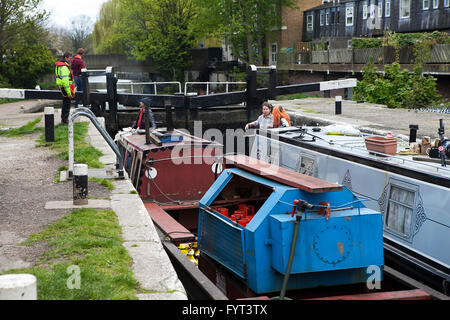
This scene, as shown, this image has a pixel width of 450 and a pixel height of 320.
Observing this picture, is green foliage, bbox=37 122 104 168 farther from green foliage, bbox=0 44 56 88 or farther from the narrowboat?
green foliage, bbox=0 44 56 88

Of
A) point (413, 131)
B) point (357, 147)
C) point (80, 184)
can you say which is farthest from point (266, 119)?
point (80, 184)

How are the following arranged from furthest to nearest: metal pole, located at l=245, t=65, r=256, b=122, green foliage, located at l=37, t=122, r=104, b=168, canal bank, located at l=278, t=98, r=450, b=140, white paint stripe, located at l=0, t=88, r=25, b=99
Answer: metal pole, located at l=245, t=65, r=256, b=122
white paint stripe, located at l=0, t=88, r=25, b=99
canal bank, located at l=278, t=98, r=450, b=140
green foliage, located at l=37, t=122, r=104, b=168

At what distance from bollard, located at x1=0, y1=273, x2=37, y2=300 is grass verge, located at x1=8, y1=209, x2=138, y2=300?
3.15ft

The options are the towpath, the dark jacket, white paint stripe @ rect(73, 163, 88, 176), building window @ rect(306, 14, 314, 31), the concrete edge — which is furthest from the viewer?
building window @ rect(306, 14, 314, 31)

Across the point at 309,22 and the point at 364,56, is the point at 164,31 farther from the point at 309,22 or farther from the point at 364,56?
the point at 364,56

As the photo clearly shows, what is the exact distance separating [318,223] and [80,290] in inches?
94.2

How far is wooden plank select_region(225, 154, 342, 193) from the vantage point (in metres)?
5.54

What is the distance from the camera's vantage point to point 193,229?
1012 centimetres

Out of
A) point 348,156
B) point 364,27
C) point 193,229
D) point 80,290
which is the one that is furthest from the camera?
point 364,27

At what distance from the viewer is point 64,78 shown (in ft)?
43.3

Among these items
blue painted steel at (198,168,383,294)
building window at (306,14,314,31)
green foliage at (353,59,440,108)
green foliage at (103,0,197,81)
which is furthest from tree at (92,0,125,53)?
Answer: blue painted steel at (198,168,383,294)

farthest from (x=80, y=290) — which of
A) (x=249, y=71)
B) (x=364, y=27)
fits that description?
(x=364, y=27)

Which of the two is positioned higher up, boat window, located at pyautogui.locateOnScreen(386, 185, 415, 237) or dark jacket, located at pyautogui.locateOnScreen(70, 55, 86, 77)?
dark jacket, located at pyautogui.locateOnScreen(70, 55, 86, 77)

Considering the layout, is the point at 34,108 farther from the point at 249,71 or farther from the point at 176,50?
the point at 176,50
